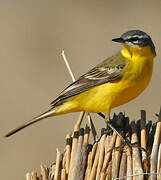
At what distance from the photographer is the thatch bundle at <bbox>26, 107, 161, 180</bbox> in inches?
172

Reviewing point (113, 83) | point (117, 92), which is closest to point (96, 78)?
point (113, 83)

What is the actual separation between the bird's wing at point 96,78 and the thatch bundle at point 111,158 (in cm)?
163

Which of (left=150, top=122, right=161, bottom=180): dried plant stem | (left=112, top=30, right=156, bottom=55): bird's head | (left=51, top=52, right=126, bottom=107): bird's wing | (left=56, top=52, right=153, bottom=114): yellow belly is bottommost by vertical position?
(left=150, top=122, right=161, bottom=180): dried plant stem

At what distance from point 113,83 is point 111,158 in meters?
2.08

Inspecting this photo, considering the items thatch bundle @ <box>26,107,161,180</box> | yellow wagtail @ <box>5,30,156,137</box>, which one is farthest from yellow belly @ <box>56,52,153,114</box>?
thatch bundle @ <box>26,107,161,180</box>

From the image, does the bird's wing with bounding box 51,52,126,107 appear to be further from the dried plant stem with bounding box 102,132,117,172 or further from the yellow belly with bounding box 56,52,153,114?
the dried plant stem with bounding box 102,132,117,172

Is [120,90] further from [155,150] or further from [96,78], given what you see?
[155,150]

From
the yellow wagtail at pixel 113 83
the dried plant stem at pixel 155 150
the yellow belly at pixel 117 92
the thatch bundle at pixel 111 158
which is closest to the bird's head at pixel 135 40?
the yellow wagtail at pixel 113 83

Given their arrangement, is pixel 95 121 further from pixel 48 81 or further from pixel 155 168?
pixel 155 168

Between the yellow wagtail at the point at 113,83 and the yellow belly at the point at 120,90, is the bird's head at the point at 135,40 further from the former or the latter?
the yellow belly at the point at 120,90

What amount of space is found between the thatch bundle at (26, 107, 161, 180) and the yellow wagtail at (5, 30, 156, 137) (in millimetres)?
1382

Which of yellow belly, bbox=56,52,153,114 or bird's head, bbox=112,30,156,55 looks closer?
yellow belly, bbox=56,52,153,114

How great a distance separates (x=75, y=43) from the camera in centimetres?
1539

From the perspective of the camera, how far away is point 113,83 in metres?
6.56
